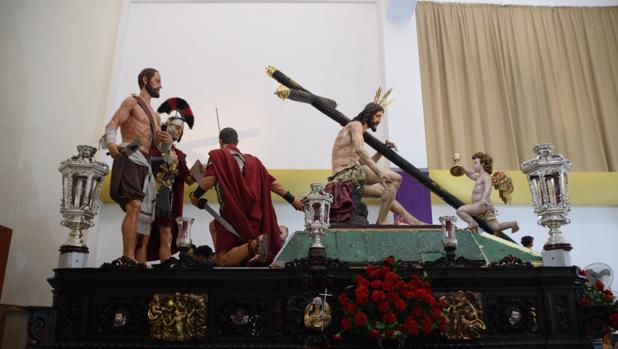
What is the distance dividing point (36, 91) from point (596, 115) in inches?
285

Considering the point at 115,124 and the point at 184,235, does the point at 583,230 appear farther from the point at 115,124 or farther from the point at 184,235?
the point at 115,124

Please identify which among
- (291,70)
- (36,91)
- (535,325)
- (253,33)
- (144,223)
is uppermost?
(253,33)

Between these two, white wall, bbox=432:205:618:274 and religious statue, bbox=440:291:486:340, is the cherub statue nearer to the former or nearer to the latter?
white wall, bbox=432:205:618:274

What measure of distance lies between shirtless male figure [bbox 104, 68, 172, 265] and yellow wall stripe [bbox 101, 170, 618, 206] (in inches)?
98.4

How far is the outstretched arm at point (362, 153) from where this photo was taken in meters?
5.20

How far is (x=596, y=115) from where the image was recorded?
811cm

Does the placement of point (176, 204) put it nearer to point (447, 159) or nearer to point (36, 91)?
point (36, 91)

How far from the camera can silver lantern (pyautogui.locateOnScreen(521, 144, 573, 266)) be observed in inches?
141

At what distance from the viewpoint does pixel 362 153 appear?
5203 mm

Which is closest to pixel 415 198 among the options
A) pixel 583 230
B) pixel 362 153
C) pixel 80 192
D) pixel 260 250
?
pixel 362 153

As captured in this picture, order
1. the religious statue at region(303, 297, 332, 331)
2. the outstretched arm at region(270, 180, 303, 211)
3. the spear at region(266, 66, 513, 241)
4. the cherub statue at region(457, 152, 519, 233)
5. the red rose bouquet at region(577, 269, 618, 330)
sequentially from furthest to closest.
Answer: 1. the spear at region(266, 66, 513, 241)
2. the cherub statue at region(457, 152, 519, 233)
3. the outstretched arm at region(270, 180, 303, 211)
4. the red rose bouquet at region(577, 269, 618, 330)
5. the religious statue at region(303, 297, 332, 331)

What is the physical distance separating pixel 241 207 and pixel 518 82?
5560 mm

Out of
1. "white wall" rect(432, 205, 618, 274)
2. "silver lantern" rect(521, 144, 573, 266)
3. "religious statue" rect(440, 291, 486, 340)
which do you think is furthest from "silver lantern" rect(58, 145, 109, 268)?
"white wall" rect(432, 205, 618, 274)

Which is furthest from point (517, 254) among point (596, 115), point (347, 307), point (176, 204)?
point (596, 115)
